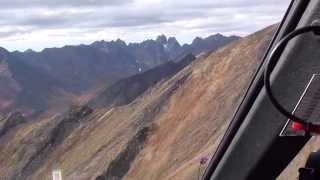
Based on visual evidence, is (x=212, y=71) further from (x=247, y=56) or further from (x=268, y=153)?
(x=268, y=153)

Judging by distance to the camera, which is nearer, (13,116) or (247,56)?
(247,56)

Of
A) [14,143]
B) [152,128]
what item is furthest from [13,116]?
[152,128]

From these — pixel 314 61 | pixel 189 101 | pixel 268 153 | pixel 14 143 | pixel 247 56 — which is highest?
pixel 314 61

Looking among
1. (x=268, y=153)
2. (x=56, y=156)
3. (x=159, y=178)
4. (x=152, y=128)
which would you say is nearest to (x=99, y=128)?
(x=56, y=156)

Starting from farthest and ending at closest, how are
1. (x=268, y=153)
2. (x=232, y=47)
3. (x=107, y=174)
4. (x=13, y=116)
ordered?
(x=13, y=116), (x=232, y=47), (x=107, y=174), (x=268, y=153)

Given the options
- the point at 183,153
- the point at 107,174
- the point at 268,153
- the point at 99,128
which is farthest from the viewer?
the point at 99,128

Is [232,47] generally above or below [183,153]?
above
